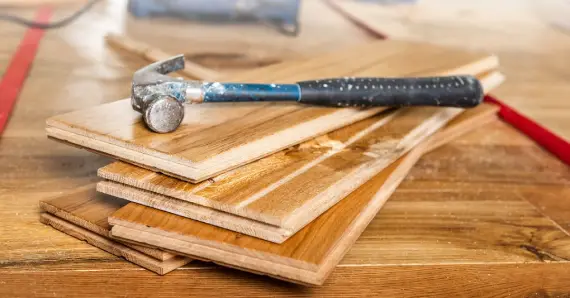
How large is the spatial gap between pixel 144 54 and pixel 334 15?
130 cm

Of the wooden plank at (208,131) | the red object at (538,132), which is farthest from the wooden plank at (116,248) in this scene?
the red object at (538,132)

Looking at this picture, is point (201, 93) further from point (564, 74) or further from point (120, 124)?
point (564, 74)

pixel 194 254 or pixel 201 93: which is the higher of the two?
pixel 201 93

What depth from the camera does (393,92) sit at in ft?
4.14

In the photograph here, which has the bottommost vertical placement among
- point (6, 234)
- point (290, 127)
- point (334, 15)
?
point (334, 15)

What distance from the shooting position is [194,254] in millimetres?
895

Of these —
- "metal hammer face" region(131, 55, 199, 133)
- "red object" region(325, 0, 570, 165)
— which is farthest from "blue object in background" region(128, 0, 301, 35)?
"metal hammer face" region(131, 55, 199, 133)

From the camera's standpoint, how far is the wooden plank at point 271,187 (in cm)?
90

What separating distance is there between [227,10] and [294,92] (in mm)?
1534

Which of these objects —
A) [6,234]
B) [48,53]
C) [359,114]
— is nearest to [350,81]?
[359,114]

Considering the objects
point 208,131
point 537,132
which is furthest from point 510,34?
point 208,131

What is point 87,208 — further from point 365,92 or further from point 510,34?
point 510,34

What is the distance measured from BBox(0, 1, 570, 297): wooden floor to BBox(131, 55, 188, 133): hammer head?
20 centimetres

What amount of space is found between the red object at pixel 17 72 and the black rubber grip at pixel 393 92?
0.65 metres
